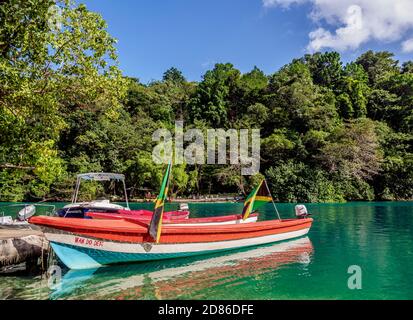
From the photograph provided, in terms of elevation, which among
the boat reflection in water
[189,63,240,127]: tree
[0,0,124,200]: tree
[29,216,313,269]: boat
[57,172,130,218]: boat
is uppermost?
[189,63,240,127]: tree

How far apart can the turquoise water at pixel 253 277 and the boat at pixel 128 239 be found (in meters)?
0.32

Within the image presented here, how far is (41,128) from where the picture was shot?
1172 centimetres

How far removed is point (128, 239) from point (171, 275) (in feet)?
5.51

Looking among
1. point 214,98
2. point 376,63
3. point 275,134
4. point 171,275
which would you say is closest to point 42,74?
point 171,275

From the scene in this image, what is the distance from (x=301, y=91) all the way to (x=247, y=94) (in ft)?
31.7

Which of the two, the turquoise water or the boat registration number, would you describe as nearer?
the turquoise water

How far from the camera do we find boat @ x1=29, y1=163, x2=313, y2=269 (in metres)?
9.41

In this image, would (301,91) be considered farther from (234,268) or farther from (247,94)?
(234,268)

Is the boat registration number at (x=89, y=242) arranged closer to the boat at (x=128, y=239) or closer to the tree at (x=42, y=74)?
the boat at (x=128, y=239)

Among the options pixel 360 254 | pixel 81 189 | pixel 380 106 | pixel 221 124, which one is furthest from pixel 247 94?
pixel 360 254

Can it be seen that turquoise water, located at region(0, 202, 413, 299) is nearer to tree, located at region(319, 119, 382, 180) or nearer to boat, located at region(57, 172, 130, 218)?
boat, located at region(57, 172, 130, 218)

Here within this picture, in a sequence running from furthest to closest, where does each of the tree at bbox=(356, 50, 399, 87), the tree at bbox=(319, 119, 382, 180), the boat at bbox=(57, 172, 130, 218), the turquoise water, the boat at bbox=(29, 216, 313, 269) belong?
the tree at bbox=(356, 50, 399, 87), the tree at bbox=(319, 119, 382, 180), the boat at bbox=(57, 172, 130, 218), the boat at bbox=(29, 216, 313, 269), the turquoise water

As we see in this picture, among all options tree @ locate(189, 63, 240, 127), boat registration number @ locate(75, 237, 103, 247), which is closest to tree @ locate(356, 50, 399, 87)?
tree @ locate(189, 63, 240, 127)

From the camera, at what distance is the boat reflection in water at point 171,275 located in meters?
8.10
